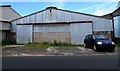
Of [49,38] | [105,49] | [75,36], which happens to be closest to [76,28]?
[75,36]

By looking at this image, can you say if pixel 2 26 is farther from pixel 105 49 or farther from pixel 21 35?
pixel 105 49

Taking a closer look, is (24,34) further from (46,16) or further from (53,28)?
(53,28)

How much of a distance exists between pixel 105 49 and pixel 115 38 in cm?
836

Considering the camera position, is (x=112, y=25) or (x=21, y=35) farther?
(x=21, y=35)

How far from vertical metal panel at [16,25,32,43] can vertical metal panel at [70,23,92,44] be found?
573cm

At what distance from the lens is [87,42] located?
22.9 meters

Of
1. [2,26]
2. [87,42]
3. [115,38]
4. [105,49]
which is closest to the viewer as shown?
[105,49]

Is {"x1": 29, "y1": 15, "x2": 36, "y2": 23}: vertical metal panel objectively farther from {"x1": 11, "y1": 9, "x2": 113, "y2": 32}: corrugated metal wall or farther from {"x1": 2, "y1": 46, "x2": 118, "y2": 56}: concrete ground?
{"x1": 2, "y1": 46, "x2": 118, "y2": 56}: concrete ground

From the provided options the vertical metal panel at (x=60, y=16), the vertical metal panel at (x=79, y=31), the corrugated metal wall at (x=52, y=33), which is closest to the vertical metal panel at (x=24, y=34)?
the corrugated metal wall at (x=52, y=33)

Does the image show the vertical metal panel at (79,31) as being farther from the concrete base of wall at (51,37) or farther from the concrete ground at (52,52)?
the concrete ground at (52,52)

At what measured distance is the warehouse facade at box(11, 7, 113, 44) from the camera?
27750 mm

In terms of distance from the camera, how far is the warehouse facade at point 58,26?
91.0 feet

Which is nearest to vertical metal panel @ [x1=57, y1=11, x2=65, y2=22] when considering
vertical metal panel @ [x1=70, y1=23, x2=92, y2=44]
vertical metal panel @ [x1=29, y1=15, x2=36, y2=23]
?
vertical metal panel @ [x1=70, y1=23, x2=92, y2=44]

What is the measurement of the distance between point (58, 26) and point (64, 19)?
1201mm
